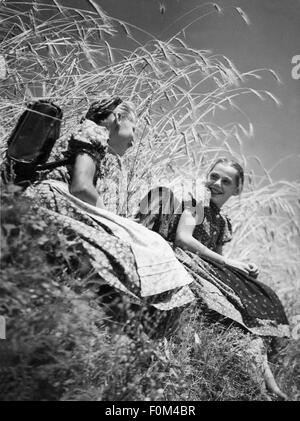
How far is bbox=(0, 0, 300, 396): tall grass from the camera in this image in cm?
258

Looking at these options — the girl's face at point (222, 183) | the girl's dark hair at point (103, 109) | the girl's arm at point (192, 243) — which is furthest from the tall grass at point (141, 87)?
the girl's arm at point (192, 243)

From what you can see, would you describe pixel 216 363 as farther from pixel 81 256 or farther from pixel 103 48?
pixel 103 48

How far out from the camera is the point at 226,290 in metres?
2.38

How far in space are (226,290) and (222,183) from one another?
0.58 m

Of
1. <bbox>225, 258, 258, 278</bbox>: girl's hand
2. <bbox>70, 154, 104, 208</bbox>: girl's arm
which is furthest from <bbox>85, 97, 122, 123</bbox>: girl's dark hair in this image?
<bbox>225, 258, 258, 278</bbox>: girl's hand

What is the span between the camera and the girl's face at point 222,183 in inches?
107

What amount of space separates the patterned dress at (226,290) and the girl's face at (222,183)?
21 cm

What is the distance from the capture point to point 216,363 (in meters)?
2.14

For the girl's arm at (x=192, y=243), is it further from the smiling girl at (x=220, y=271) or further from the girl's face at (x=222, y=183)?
the girl's face at (x=222, y=183)

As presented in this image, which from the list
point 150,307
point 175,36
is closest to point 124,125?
point 150,307

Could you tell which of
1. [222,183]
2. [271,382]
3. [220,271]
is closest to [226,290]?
[220,271]

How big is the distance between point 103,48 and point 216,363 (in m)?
1.70

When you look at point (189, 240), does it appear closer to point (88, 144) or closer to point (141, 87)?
point (88, 144)

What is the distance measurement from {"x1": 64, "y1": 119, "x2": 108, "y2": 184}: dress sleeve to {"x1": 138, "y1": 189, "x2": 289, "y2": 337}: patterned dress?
1.86 feet
